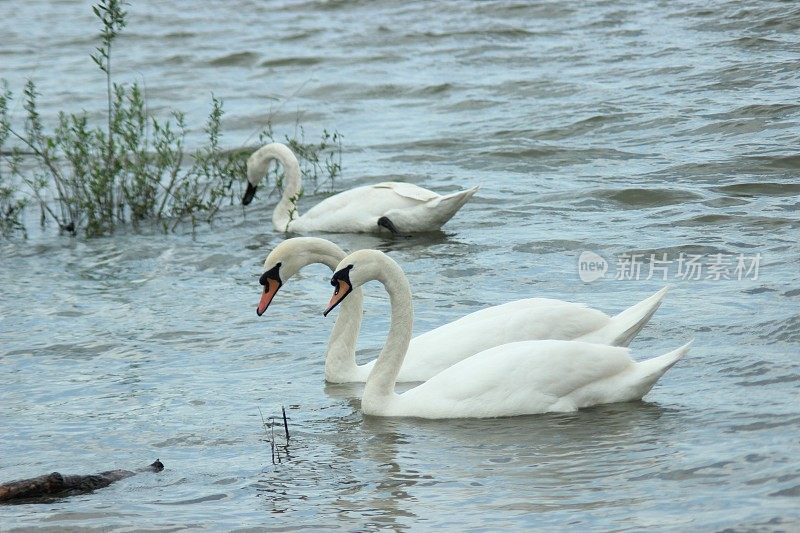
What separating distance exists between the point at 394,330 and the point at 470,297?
6.89ft

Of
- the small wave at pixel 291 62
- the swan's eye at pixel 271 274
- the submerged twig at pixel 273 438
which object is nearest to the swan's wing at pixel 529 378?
the submerged twig at pixel 273 438

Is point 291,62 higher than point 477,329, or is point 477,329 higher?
point 291,62

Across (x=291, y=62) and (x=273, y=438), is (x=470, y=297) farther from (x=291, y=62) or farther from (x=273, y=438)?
(x=291, y=62)

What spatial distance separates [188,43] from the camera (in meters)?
23.7

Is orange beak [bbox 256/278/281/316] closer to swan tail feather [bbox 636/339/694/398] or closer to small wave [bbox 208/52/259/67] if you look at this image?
swan tail feather [bbox 636/339/694/398]

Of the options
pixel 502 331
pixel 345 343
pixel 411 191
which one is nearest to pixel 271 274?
pixel 345 343

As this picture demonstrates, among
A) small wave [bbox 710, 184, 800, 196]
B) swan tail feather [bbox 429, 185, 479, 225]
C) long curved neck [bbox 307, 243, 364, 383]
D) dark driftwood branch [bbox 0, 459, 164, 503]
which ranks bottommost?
dark driftwood branch [bbox 0, 459, 164, 503]

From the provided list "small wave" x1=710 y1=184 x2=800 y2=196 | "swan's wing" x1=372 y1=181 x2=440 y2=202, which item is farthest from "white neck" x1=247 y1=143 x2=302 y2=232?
"small wave" x1=710 y1=184 x2=800 y2=196

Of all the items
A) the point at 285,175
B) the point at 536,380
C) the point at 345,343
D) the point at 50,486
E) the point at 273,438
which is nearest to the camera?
the point at 50,486

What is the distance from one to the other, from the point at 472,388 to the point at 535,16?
16.2 meters

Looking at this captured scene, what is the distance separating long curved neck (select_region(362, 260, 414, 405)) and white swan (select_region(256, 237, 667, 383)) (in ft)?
1.12

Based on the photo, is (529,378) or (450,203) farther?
(450,203)

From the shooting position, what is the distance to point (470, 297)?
30.9 feet

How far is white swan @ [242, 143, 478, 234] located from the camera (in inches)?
453
